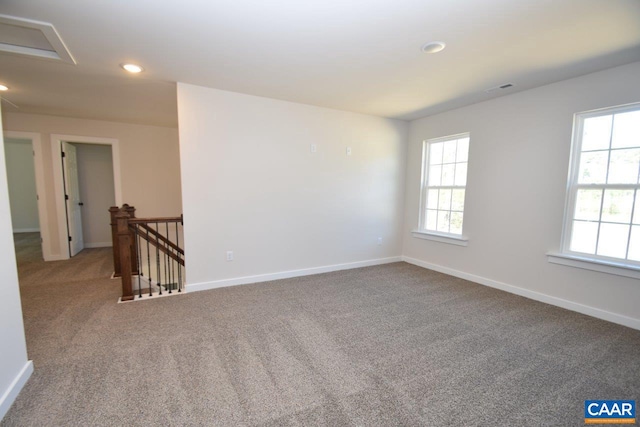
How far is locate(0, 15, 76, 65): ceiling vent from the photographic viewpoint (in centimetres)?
189

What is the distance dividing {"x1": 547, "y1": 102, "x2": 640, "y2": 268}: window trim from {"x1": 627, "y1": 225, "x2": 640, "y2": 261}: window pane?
5 centimetres

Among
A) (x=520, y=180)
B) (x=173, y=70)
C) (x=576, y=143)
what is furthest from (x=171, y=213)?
(x=576, y=143)

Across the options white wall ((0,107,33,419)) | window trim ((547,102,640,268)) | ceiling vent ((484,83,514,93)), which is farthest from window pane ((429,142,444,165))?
white wall ((0,107,33,419))

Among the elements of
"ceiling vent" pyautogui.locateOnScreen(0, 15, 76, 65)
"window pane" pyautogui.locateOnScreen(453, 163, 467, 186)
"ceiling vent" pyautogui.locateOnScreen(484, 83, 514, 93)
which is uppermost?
"ceiling vent" pyautogui.locateOnScreen(484, 83, 514, 93)

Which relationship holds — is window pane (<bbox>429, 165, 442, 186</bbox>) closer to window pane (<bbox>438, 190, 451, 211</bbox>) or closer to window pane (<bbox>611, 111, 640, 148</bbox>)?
window pane (<bbox>438, 190, 451, 211</bbox>)

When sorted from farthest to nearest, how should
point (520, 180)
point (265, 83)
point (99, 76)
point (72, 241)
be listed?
point (72, 241)
point (520, 180)
point (265, 83)
point (99, 76)

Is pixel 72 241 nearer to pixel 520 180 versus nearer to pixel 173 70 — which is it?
pixel 173 70

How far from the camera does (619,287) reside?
2.54m

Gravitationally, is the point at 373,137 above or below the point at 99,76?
below

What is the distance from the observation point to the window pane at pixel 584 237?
2750 millimetres

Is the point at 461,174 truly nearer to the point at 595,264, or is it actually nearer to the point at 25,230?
the point at 595,264

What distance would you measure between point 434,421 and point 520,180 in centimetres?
297

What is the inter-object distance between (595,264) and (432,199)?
2.09 meters

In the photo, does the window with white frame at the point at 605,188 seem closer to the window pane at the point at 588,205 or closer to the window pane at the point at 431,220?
the window pane at the point at 588,205
